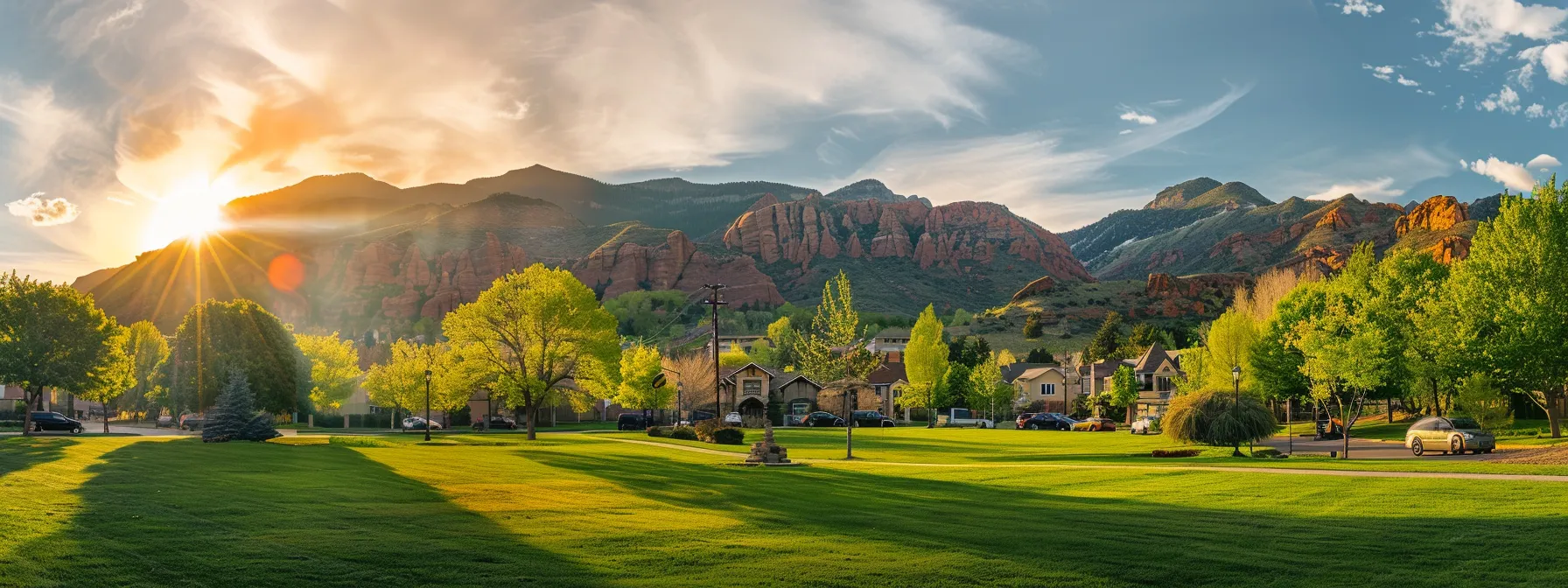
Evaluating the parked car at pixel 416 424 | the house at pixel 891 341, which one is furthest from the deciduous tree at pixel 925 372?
the house at pixel 891 341

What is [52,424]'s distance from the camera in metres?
55.9

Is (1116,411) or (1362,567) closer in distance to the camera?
(1362,567)

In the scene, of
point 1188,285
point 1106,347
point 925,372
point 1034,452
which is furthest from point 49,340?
point 1188,285

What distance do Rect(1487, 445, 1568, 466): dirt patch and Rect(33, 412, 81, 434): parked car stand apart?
69.1 meters

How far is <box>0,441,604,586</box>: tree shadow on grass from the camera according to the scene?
11.1m

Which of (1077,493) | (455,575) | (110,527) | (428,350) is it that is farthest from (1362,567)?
(428,350)

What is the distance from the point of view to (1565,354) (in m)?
36.9

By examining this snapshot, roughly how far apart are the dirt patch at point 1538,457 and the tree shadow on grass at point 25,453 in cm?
3936

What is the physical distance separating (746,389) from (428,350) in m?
31.1

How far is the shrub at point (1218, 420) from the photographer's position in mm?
40562

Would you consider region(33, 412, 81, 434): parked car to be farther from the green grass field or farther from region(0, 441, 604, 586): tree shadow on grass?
region(0, 441, 604, 586): tree shadow on grass

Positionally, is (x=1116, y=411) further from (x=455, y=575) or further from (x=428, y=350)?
(x=455, y=575)

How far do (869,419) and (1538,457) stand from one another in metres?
55.9

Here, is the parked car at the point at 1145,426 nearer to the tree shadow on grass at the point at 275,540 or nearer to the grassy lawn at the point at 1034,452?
the grassy lawn at the point at 1034,452
